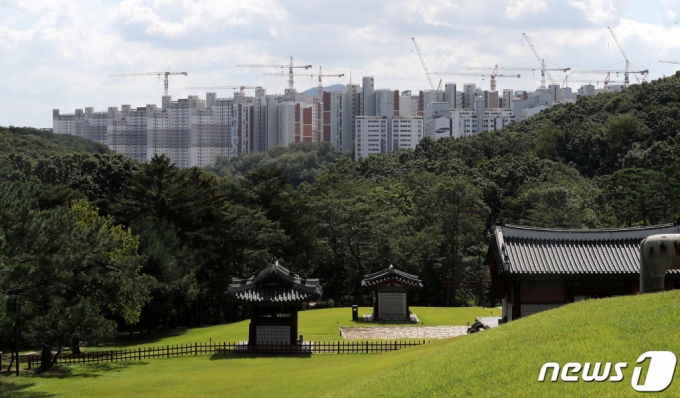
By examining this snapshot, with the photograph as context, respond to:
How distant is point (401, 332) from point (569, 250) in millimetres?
11966

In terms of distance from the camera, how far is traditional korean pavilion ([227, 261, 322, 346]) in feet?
117

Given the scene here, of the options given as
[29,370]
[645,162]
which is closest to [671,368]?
[29,370]

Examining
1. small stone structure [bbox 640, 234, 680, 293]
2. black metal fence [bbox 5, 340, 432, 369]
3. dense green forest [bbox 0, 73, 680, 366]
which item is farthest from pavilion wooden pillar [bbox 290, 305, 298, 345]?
small stone structure [bbox 640, 234, 680, 293]

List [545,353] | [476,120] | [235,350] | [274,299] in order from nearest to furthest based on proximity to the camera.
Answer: [545,353] → [274,299] → [235,350] → [476,120]

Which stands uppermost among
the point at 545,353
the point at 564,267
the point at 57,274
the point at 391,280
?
the point at 57,274

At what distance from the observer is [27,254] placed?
26391mm

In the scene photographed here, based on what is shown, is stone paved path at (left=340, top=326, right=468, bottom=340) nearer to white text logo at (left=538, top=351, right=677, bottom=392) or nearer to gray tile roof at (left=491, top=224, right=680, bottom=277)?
gray tile roof at (left=491, top=224, right=680, bottom=277)

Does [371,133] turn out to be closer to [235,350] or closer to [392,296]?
[392,296]

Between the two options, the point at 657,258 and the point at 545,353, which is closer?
the point at 545,353

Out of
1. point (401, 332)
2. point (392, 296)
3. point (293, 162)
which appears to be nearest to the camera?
point (401, 332)

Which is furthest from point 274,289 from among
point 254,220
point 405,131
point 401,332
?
point 405,131

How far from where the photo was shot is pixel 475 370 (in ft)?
56.7

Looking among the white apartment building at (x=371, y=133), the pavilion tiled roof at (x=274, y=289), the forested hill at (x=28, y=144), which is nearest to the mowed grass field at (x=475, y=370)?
the pavilion tiled roof at (x=274, y=289)

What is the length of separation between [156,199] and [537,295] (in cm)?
2680
